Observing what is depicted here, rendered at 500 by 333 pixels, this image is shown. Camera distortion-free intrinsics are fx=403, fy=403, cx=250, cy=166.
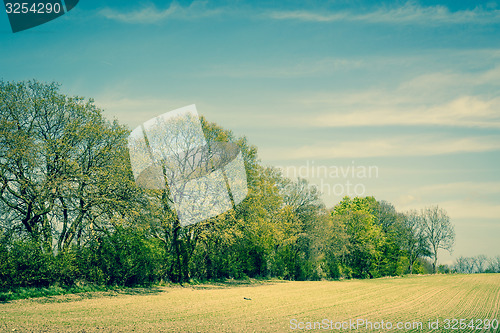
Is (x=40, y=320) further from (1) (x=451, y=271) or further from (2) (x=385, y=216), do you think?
(1) (x=451, y=271)

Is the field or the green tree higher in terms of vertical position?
the green tree

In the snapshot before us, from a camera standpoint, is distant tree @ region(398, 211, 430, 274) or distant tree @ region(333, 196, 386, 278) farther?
distant tree @ region(398, 211, 430, 274)

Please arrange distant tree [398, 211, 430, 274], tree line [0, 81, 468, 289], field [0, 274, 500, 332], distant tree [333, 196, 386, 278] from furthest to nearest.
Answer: distant tree [398, 211, 430, 274] < distant tree [333, 196, 386, 278] < tree line [0, 81, 468, 289] < field [0, 274, 500, 332]

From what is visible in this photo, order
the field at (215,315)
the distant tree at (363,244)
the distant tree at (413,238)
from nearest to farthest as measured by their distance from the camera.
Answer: the field at (215,315) < the distant tree at (363,244) < the distant tree at (413,238)

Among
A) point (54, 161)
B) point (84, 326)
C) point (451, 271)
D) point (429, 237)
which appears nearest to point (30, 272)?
point (54, 161)

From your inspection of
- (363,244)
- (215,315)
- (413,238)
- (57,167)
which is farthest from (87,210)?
(413,238)

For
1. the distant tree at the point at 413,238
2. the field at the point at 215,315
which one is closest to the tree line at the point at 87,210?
the field at the point at 215,315

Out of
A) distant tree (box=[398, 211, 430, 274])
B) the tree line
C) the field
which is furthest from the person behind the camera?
distant tree (box=[398, 211, 430, 274])

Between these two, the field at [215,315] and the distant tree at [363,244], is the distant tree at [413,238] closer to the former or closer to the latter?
the distant tree at [363,244]

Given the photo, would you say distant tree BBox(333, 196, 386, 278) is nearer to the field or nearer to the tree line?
the tree line

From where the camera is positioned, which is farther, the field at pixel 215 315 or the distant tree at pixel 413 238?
the distant tree at pixel 413 238

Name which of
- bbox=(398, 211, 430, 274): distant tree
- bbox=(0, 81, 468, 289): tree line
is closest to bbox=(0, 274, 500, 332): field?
bbox=(0, 81, 468, 289): tree line

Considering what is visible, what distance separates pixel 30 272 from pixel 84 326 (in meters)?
11.1

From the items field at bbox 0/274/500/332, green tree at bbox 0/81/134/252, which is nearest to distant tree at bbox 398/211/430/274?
field at bbox 0/274/500/332
